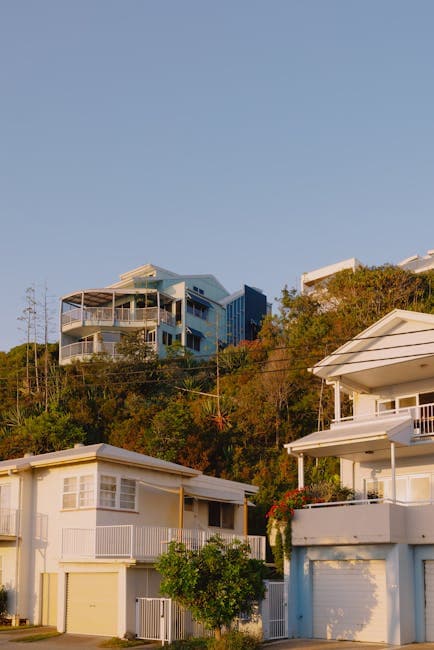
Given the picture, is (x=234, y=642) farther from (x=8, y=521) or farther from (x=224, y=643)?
(x=8, y=521)

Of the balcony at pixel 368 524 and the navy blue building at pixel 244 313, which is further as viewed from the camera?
the navy blue building at pixel 244 313

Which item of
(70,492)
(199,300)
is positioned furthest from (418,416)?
(199,300)

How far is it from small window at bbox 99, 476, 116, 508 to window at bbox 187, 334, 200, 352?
3849 centimetres

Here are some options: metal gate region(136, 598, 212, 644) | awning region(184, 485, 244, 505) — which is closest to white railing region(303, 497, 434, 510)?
metal gate region(136, 598, 212, 644)

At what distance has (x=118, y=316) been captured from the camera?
67.4m

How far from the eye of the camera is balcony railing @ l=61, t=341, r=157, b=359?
6481 centimetres

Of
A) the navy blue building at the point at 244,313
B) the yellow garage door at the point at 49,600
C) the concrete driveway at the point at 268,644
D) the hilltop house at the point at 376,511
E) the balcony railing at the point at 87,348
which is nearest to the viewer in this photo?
the concrete driveway at the point at 268,644

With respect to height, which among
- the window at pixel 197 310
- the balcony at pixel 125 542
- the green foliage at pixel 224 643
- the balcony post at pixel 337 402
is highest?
the window at pixel 197 310

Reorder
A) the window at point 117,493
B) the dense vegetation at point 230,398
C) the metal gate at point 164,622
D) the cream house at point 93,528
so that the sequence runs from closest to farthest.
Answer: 1. the metal gate at point 164,622
2. the cream house at point 93,528
3. the window at point 117,493
4. the dense vegetation at point 230,398

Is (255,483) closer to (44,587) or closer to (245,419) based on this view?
(245,419)

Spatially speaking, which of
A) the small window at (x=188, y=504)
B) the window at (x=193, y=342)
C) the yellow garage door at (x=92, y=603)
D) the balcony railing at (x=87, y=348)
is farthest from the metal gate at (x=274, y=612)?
the window at (x=193, y=342)

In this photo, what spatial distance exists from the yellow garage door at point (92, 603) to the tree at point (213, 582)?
16.4 ft

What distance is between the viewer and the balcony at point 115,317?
66.4 meters

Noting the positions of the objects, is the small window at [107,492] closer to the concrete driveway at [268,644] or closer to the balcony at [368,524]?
the concrete driveway at [268,644]
